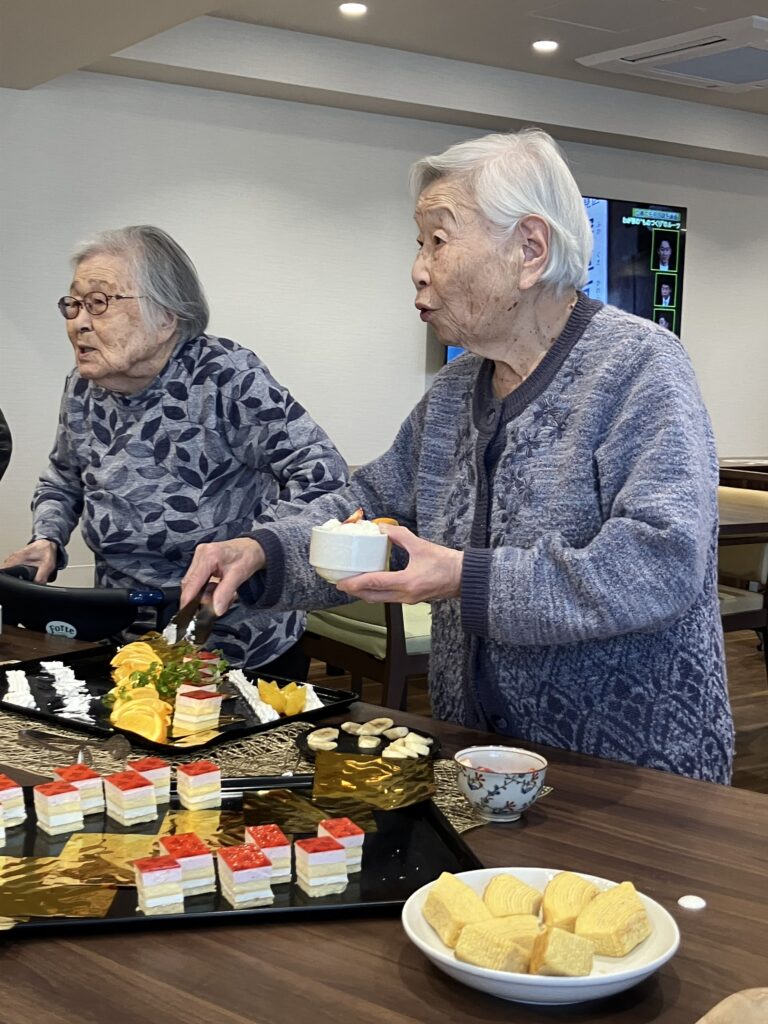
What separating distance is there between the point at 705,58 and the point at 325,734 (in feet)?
17.6

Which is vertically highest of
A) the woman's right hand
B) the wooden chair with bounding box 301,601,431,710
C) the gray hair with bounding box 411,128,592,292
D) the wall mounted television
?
the wall mounted television

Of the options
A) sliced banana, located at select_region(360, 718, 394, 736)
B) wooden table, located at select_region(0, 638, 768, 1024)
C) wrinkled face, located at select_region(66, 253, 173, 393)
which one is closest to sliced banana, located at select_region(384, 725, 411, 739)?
sliced banana, located at select_region(360, 718, 394, 736)

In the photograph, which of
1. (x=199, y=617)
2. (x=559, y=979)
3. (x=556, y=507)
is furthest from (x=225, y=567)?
(x=559, y=979)

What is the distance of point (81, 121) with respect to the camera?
5898 millimetres

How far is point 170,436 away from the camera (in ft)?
8.09

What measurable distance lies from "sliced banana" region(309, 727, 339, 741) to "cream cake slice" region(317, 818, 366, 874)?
0.39m

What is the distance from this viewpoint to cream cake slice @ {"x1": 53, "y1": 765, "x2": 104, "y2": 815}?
4.36 ft

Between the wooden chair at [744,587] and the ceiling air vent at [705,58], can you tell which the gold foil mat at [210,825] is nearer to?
the wooden chair at [744,587]

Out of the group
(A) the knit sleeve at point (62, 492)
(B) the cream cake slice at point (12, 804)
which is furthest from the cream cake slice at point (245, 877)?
(A) the knit sleeve at point (62, 492)

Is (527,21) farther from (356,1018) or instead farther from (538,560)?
(356,1018)

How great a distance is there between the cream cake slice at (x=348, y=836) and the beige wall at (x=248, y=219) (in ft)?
16.4

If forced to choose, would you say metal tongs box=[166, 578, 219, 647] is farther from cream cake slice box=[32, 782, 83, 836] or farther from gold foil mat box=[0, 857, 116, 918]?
gold foil mat box=[0, 857, 116, 918]

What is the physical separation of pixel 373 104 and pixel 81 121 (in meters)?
1.56

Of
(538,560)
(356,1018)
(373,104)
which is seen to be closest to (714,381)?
(373,104)
